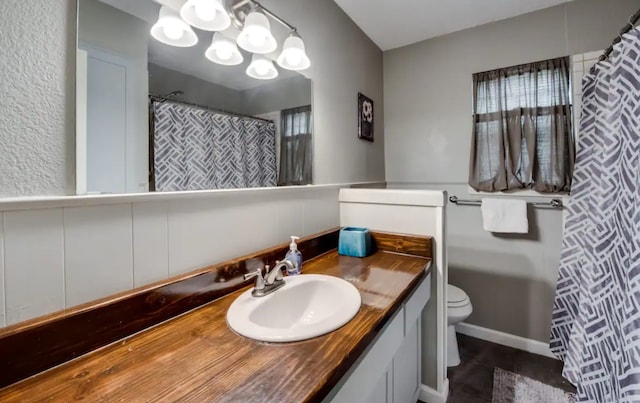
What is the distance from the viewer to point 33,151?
0.61 metres

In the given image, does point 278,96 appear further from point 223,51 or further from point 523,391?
point 523,391

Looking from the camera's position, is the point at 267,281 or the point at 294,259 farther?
the point at 294,259

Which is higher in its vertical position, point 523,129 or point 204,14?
point 204,14

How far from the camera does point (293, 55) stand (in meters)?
1.22

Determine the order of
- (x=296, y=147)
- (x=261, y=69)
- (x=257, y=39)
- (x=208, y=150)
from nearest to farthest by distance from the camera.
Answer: (x=208, y=150), (x=257, y=39), (x=261, y=69), (x=296, y=147)

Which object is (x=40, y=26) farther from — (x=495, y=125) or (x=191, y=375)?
(x=495, y=125)

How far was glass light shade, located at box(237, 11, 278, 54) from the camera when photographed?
1.02 metres

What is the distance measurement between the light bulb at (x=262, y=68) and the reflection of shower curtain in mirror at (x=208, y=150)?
0.21 m

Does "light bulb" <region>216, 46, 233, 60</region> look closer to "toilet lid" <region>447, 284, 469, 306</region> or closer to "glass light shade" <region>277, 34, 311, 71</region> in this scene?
"glass light shade" <region>277, 34, 311, 71</region>

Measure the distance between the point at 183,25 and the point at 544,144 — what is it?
2.11 m

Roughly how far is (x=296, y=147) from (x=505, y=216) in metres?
1.51

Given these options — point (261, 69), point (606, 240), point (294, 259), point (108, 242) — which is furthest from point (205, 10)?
point (606, 240)

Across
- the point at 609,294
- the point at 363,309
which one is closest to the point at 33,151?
the point at 363,309

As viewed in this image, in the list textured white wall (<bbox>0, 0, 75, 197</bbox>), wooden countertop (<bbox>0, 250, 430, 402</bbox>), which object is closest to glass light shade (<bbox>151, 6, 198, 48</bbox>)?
textured white wall (<bbox>0, 0, 75, 197</bbox>)
